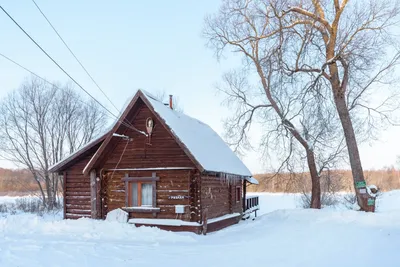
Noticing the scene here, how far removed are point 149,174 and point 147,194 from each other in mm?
896

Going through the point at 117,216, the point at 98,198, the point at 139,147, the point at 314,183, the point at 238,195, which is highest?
the point at 139,147

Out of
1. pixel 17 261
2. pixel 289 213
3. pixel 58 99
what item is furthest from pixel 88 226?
pixel 58 99

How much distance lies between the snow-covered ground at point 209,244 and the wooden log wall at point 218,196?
1557mm

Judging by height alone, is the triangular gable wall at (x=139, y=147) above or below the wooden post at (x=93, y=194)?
above

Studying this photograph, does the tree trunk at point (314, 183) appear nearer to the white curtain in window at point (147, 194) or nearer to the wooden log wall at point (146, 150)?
the wooden log wall at point (146, 150)

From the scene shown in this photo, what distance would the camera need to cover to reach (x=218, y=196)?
17.4 metres

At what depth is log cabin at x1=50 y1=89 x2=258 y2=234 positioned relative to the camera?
568 inches

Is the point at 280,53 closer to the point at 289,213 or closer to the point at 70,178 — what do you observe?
the point at 289,213

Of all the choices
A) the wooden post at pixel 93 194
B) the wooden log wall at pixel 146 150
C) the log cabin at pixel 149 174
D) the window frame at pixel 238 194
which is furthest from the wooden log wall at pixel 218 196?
the wooden post at pixel 93 194

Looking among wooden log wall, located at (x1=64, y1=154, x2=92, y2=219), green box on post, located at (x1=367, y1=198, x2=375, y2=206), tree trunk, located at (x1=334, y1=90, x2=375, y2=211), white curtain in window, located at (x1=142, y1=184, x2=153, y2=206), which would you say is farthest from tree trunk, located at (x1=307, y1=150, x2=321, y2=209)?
wooden log wall, located at (x1=64, y1=154, x2=92, y2=219)

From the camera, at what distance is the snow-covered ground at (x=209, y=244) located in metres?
8.82

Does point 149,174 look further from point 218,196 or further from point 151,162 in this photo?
point 218,196

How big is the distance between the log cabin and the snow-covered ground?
1006 millimetres

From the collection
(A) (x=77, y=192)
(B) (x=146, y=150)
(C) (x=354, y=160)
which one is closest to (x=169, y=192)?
(B) (x=146, y=150)
